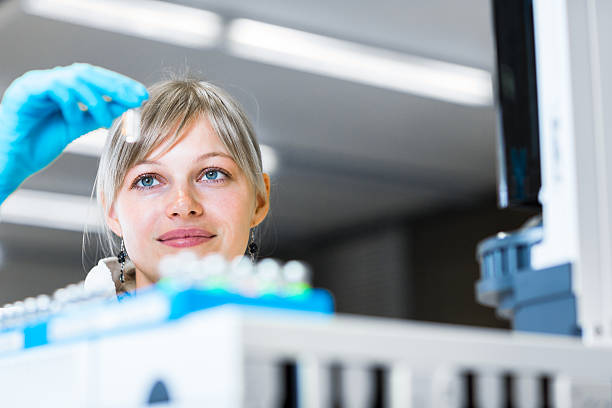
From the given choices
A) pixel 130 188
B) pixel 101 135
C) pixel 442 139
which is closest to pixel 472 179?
pixel 442 139

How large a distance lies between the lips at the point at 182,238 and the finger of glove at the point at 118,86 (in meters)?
0.29

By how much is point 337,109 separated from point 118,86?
3.15 meters

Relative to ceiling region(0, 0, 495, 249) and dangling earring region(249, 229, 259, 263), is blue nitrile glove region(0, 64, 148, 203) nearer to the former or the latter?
dangling earring region(249, 229, 259, 263)

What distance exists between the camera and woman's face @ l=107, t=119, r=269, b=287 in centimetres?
103

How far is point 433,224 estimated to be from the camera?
18.3 feet

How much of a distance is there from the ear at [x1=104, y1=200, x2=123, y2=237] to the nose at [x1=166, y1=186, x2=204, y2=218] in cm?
13

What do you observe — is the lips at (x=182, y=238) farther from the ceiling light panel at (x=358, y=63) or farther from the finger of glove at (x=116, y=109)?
the ceiling light panel at (x=358, y=63)

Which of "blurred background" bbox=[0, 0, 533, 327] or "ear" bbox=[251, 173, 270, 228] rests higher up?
"blurred background" bbox=[0, 0, 533, 327]

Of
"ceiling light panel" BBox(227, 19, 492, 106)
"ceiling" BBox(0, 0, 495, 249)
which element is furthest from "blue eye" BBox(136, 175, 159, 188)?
"ceiling light panel" BBox(227, 19, 492, 106)

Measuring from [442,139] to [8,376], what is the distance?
382 centimetres

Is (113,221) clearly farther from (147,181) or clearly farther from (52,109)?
(52,109)

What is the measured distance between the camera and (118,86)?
30.1 inches

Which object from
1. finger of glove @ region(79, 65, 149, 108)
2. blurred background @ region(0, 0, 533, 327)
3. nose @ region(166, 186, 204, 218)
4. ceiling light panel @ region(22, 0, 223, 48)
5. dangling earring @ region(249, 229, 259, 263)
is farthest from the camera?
blurred background @ region(0, 0, 533, 327)

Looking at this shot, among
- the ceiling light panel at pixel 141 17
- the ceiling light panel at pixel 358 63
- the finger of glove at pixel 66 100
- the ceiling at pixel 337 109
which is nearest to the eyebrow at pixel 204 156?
the finger of glove at pixel 66 100
